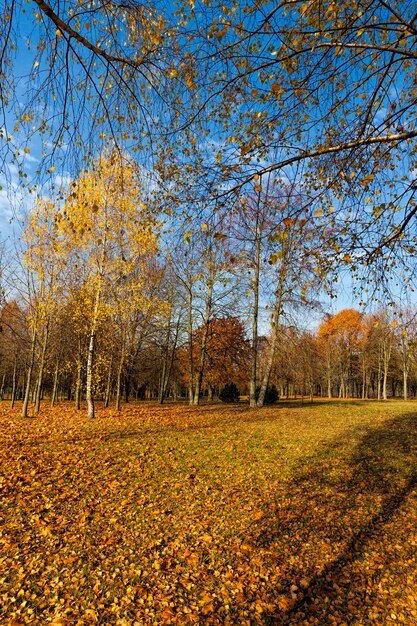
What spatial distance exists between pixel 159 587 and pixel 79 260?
12.1 metres

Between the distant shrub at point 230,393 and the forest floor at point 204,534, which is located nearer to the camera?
the forest floor at point 204,534

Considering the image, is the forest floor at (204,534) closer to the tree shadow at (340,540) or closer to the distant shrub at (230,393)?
the tree shadow at (340,540)

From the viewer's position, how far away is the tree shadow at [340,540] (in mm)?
3404

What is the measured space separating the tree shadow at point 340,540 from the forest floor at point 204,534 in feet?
0.05

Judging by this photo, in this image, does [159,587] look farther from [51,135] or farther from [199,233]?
[51,135]

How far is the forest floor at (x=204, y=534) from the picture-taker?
333 centimetres

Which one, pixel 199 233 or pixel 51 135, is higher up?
pixel 51 135

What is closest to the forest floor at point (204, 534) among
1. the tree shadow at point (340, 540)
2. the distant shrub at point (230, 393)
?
the tree shadow at point (340, 540)

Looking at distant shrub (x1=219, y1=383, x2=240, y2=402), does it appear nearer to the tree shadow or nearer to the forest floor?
the forest floor

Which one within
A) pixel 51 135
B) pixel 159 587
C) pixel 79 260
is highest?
pixel 79 260

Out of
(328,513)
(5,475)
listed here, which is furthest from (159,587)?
(5,475)

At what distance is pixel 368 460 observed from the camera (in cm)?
783

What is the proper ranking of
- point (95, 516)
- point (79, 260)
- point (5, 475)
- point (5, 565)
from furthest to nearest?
1. point (79, 260)
2. point (5, 475)
3. point (95, 516)
4. point (5, 565)

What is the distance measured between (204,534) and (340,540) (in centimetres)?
182
